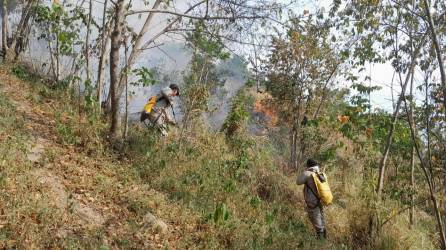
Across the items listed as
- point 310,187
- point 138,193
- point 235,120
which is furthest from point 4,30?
point 310,187

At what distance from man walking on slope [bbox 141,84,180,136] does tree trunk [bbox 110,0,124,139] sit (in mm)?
782

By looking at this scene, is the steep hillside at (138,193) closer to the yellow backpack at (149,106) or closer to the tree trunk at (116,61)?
the tree trunk at (116,61)

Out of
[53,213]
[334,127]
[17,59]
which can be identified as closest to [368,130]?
[334,127]

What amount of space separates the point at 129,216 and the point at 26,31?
9536mm

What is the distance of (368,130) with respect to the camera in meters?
9.77

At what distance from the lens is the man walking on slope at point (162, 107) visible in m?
8.77

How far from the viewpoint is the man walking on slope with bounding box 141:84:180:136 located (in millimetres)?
8773

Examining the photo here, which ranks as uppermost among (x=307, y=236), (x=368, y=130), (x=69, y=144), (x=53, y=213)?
(x=368, y=130)

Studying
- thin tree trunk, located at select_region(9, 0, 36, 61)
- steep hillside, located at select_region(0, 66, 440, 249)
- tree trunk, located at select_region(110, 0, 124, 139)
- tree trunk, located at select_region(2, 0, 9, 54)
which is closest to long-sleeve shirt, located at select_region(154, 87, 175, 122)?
steep hillside, located at select_region(0, 66, 440, 249)

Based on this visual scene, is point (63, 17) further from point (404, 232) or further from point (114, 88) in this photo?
point (404, 232)

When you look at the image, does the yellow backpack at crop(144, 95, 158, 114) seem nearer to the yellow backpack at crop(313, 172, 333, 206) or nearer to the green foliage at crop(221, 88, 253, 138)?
the green foliage at crop(221, 88, 253, 138)

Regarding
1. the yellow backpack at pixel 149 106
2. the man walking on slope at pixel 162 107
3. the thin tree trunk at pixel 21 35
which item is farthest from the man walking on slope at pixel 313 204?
the thin tree trunk at pixel 21 35

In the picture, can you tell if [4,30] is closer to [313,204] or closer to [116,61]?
[116,61]

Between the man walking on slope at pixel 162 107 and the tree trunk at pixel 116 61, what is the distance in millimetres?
782
